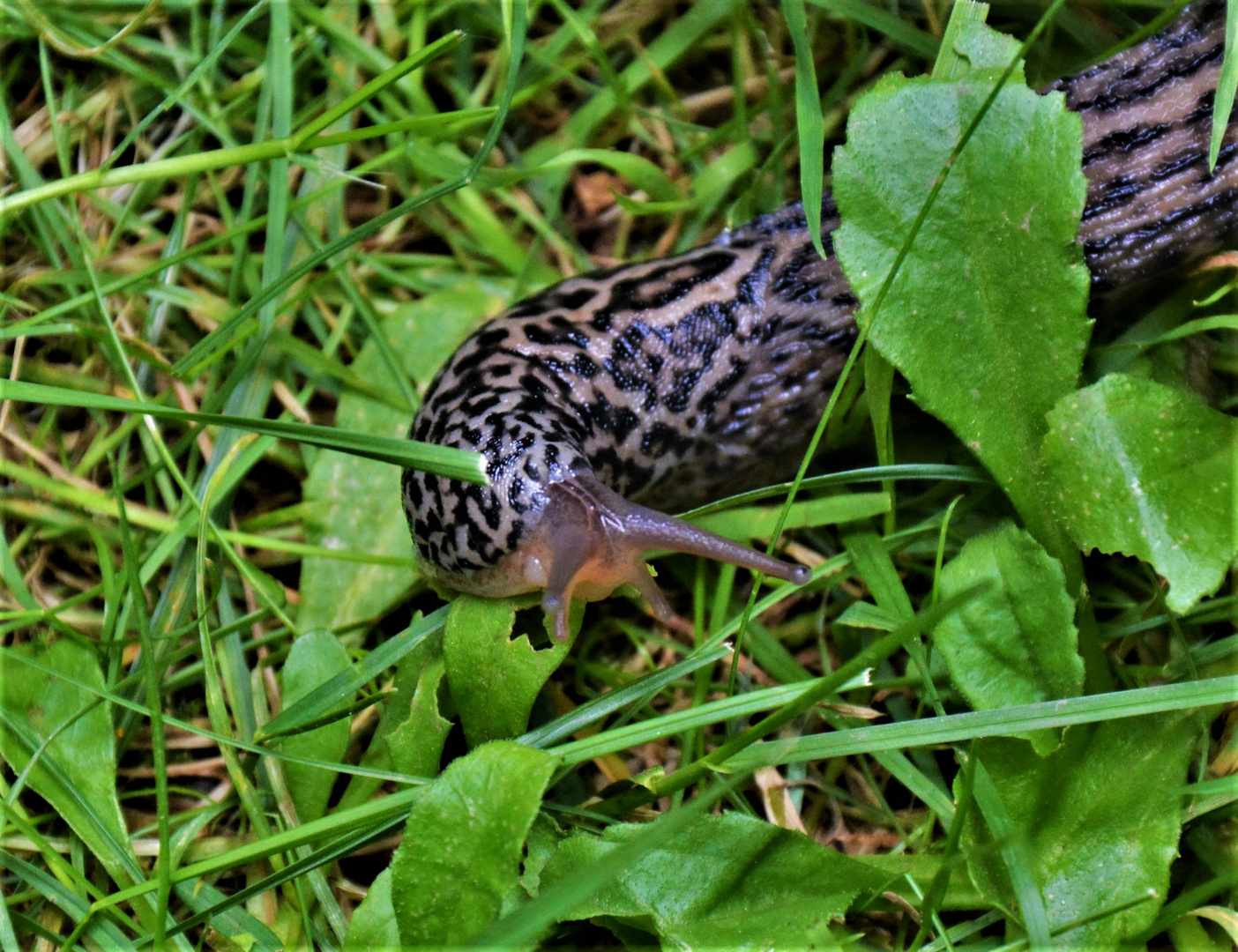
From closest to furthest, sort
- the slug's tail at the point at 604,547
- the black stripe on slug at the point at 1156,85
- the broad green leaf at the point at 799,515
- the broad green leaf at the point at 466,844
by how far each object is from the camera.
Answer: the broad green leaf at the point at 466,844 < the slug's tail at the point at 604,547 < the broad green leaf at the point at 799,515 < the black stripe on slug at the point at 1156,85

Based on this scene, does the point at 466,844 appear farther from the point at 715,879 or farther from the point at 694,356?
the point at 694,356

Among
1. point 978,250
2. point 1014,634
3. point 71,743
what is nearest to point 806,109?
point 978,250

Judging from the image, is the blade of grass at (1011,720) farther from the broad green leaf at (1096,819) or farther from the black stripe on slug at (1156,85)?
the black stripe on slug at (1156,85)

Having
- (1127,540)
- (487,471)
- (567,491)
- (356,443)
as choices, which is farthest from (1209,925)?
(356,443)

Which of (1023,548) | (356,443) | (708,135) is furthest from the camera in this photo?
(708,135)

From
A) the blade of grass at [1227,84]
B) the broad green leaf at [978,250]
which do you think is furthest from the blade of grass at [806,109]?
the blade of grass at [1227,84]

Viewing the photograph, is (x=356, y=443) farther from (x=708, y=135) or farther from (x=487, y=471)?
(x=708, y=135)
